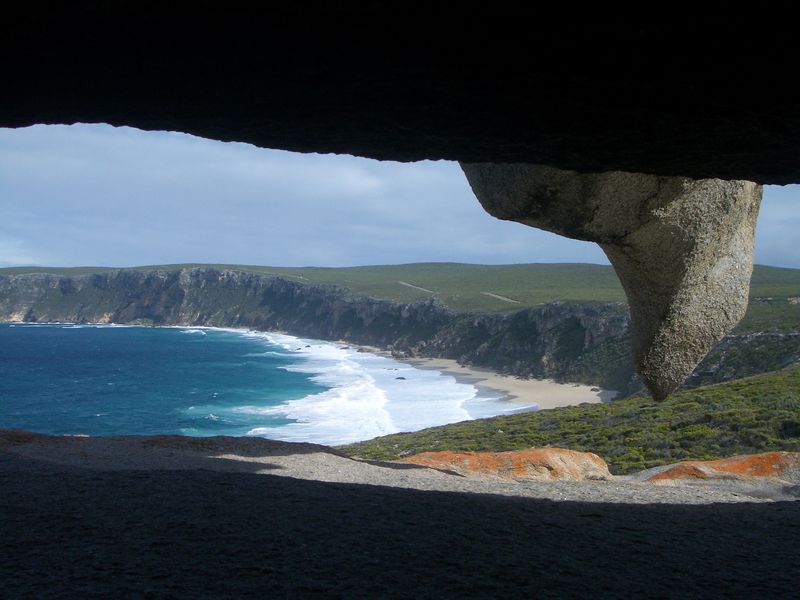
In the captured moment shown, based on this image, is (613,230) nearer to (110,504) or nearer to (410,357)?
(110,504)

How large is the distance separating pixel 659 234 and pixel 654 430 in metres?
A: 15.7

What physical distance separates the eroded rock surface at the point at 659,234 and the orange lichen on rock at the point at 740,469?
2.61 metres

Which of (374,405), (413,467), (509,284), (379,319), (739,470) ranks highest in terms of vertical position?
(509,284)

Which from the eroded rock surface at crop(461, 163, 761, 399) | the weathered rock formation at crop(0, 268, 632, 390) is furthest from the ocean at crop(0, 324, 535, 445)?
the eroded rock surface at crop(461, 163, 761, 399)

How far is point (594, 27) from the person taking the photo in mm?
4332

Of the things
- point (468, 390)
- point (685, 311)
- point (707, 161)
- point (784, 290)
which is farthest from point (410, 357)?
point (707, 161)

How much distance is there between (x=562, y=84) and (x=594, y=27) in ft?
3.47

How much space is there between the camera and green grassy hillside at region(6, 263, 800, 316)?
75.3 metres

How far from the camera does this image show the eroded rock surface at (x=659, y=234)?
13805 mm

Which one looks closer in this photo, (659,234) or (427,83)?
(427,83)

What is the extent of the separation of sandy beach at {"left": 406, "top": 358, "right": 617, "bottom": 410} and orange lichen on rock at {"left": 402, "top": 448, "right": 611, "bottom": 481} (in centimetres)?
4009

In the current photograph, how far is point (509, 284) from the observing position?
140 meters

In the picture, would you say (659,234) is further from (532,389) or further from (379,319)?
(379,319)

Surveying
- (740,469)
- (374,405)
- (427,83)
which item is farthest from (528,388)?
(427,83)
